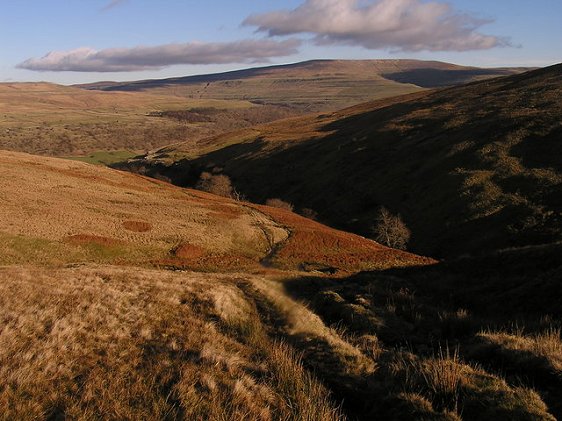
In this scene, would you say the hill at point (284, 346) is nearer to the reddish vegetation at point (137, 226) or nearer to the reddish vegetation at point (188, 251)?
the reddish vegetation at point (188, 251)

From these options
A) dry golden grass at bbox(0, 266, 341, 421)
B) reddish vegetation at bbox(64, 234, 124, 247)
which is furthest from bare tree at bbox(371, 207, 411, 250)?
dry golden grass at bbox(0, 266, 341, 421)

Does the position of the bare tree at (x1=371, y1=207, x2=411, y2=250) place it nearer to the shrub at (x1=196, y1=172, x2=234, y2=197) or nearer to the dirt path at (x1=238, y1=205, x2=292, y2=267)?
the dirt path at (x1=238, y1=205, x2=292, y2=267)

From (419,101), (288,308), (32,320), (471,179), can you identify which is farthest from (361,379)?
(419,101)

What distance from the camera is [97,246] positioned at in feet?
125

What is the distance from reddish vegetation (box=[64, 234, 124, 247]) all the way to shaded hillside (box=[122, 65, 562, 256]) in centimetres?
4656

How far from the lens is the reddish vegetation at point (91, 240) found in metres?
38.1

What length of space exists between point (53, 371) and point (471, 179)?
79.7 metres

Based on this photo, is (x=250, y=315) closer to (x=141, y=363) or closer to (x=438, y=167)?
(x=141, y=363)

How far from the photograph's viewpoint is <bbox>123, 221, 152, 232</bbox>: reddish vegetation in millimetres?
44406

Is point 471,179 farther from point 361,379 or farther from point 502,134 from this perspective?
point 361,379

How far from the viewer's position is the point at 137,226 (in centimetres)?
4525

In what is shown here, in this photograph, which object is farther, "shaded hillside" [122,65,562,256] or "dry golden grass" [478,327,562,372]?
"shaded hillside" [122,65,562,256]

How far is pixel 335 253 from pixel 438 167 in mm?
51671

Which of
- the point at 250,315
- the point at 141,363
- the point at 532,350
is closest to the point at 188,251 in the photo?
the point at 250,315
